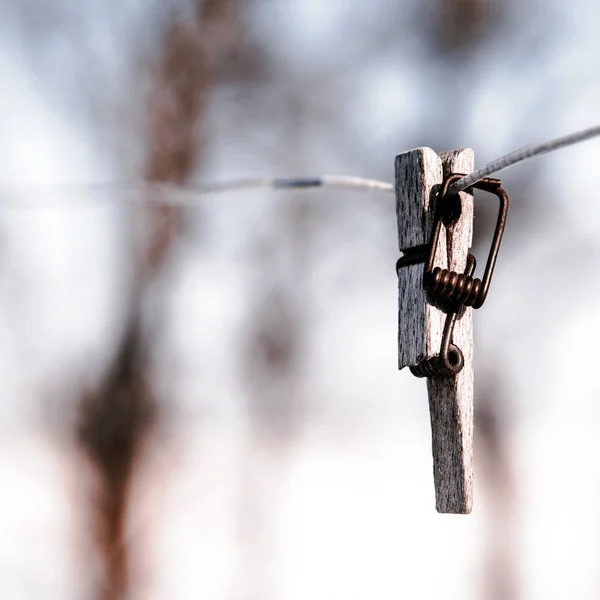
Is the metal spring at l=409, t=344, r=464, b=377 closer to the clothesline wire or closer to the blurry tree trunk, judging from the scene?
the clothesline wire

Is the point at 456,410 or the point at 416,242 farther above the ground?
the point at 416,242

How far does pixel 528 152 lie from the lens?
1.73 feet

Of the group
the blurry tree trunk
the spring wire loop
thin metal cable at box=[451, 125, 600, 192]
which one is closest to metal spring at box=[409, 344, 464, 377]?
the spring wire loop

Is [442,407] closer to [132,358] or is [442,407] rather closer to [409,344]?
[409,344]

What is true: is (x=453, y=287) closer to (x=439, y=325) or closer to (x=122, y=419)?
(x=439, y=325)

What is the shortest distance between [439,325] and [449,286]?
32mm

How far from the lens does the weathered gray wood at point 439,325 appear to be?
0.59 metres

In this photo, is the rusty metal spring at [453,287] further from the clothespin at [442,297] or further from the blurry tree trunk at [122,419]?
the blurry tree trunk at [122,419]

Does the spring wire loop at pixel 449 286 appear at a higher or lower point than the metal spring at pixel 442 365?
higher

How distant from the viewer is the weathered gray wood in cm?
59

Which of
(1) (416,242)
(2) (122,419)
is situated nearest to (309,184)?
(1) (416,242)

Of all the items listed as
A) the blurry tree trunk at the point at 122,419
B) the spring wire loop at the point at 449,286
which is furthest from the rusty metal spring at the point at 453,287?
the blurry tree trunk at the point at 122,419

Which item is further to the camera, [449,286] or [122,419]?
[122,419]

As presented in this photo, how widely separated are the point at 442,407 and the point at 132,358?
287 cm
